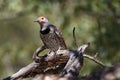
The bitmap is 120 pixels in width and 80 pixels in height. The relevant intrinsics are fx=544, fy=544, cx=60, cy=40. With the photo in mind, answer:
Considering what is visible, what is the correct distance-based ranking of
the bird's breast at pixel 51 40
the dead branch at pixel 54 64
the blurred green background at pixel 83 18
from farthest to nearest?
the blurred green background at pixel 83 18
the bird's breast at pixel 51 40
the dead branch at pixel 54 64

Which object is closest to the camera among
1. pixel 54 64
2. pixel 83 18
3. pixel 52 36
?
pixel 54 64

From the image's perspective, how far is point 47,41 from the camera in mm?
5242

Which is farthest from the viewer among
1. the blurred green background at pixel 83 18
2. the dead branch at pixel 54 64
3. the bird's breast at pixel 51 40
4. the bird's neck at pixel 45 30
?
the blurred green background at pixel 83 18

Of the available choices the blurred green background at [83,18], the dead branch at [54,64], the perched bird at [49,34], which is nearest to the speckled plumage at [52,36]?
the perched bird at [49,34]

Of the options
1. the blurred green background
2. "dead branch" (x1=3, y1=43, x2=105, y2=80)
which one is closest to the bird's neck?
"dead branch" (x1=3, y1=43, x2=105, y2=80)

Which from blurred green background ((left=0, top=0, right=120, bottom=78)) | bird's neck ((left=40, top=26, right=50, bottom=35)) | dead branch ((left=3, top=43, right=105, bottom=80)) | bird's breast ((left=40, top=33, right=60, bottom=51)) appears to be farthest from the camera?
blurred green background ((left=0, top=0, right=120, bottom=78))

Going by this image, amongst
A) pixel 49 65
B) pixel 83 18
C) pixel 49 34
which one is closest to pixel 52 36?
pixel 49 34

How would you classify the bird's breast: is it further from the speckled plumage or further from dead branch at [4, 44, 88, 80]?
dead branch at [4, 44, 88, 80]

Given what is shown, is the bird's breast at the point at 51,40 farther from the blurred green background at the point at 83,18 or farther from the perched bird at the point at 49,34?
the blurred green background at the point at 83,18

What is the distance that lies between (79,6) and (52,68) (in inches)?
250

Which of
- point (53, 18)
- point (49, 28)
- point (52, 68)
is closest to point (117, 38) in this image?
point (53, 18)

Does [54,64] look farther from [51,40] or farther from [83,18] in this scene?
[83,18]

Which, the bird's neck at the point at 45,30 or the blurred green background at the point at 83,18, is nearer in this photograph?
the bird's neck at the point at 45,30

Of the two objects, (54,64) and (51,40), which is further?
(51,40)
